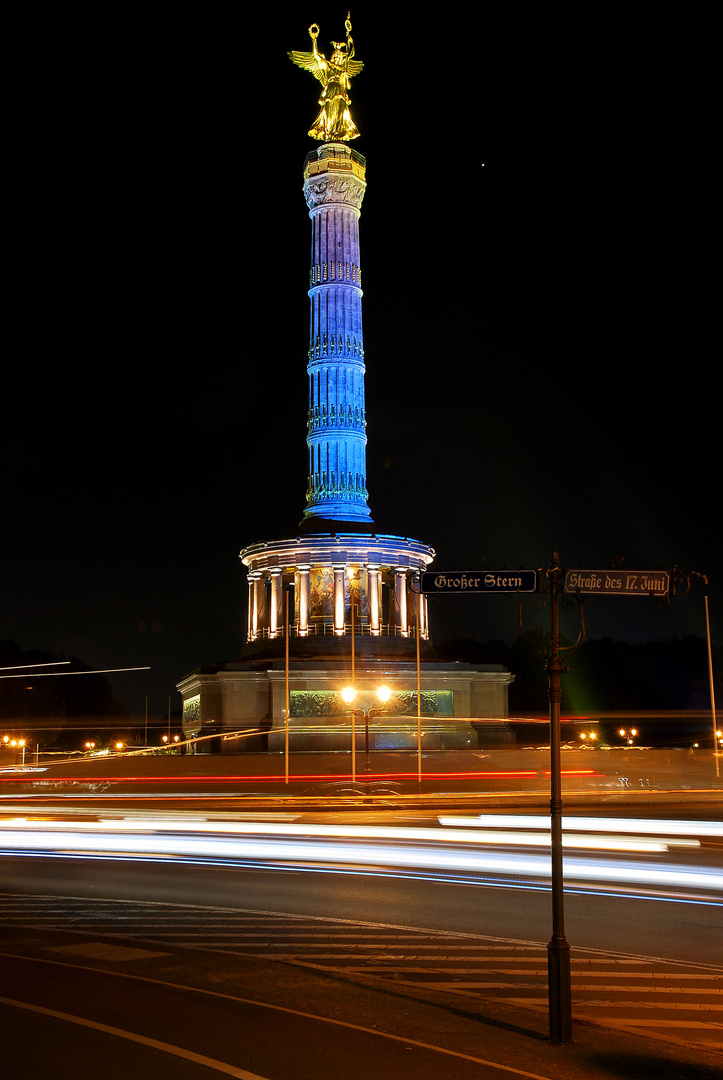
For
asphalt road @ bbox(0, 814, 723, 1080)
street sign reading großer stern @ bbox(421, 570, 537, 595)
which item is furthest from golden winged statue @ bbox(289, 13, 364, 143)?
street sign reading großer stern @ bbox(421, 570, 537, 595)

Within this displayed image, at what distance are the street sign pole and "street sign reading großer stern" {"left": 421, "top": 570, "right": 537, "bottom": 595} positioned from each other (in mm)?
239

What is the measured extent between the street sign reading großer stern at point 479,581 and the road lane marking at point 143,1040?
13.6ft

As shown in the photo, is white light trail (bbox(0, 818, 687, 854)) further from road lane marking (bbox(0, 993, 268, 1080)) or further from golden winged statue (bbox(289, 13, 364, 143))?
golden winged statue (bbox(289, 13, 364, 143))

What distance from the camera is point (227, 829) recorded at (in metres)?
21.4

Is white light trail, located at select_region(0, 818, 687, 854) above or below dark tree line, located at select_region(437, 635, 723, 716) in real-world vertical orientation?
below

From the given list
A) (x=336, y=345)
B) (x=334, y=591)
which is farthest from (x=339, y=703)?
(x=336, y=345)

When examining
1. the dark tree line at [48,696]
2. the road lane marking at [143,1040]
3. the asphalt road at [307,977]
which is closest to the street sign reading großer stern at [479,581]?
the asphalt road at [307,977]

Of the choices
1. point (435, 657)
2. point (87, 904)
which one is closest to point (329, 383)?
point (435, 657)

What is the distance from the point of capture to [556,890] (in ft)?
28.0

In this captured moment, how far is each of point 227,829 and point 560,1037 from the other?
14354 millimetres

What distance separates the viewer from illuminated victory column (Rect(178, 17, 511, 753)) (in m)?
55.5

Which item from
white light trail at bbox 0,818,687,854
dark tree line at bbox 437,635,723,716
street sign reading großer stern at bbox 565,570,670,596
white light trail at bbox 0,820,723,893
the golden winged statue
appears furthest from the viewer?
dark tree line at bbox 437,635,723,716

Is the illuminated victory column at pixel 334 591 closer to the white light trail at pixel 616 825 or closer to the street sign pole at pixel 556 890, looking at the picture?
the white light trail at pixel 616 825

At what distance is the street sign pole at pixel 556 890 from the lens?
7883 millimetres
